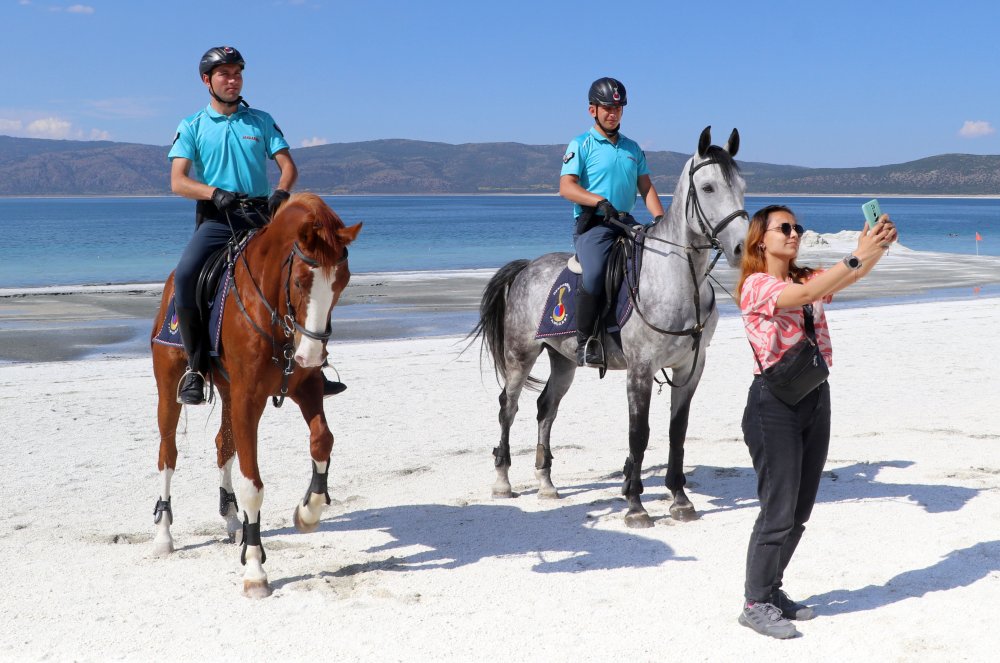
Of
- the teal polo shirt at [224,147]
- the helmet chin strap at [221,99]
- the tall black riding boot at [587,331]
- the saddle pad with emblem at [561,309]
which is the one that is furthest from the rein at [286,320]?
the saddle pad with emblem at [561,309]

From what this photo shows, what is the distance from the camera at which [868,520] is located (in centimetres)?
668

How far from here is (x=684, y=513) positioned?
7043mm

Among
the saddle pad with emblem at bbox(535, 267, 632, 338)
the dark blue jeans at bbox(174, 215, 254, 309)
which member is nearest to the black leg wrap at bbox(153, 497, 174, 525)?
the dark blue jeans at bbox(174, 215, 254, 309)

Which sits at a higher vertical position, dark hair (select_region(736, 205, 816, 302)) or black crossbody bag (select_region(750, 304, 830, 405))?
dark hair (select_region(736, 205, 816, 302))

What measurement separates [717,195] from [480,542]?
9.76 feet

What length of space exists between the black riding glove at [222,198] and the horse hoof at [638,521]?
3647 mm

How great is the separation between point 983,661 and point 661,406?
22.9 ft

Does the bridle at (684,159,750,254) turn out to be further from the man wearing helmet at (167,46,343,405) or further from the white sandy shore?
the man wearing helmet at (167,46,343,405)

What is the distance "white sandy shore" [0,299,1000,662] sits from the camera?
486cm

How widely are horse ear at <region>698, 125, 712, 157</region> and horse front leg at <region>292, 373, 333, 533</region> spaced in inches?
122

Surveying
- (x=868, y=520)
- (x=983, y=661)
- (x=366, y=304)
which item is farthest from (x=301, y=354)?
(x=366, y=304)

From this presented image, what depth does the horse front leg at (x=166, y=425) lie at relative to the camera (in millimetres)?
6371

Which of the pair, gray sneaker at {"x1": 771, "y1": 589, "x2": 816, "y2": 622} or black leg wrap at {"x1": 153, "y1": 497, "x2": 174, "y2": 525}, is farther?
black leg wrap at {"x1": 153, "y1": 497, "x2": 174, "y2": 525}

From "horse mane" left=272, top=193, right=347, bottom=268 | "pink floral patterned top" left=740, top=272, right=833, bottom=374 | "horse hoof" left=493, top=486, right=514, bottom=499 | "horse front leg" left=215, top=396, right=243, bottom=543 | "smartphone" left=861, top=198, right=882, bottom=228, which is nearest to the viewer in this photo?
"smartphone" left=861, top=198, right=882, bottom=228
